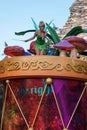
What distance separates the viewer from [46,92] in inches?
251

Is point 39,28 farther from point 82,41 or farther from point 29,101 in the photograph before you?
point 29,101

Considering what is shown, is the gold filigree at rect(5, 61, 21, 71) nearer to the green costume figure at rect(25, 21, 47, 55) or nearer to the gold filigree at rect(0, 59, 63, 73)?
the gold filigree at rect(0, 59, 63, 73)

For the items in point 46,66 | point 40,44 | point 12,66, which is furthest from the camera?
point 40,44

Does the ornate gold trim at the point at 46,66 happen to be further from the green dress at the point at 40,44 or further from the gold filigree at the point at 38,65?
the green dress at the point at 40,44

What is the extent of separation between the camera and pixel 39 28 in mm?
7215

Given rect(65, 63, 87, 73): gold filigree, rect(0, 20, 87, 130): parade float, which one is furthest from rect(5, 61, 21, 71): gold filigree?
rect(65, 63, 87, 73): gold filigree

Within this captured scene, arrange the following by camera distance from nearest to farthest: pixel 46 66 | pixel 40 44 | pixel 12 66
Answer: pixel 46 66 < pixel 12 66 < pixel 40 44

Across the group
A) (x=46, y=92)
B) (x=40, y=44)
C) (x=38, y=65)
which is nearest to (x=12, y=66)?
(x=38, y=65)

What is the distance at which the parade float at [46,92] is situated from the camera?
20.8ft

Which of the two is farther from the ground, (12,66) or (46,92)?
(12,66)

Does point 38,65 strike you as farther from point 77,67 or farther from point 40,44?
point 40,44

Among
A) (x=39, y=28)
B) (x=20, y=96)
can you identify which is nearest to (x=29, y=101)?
(x=20, y=96)

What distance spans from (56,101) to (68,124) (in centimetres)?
28

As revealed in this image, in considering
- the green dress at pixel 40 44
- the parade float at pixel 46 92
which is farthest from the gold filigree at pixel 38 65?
the green dress at pixel 40 44
